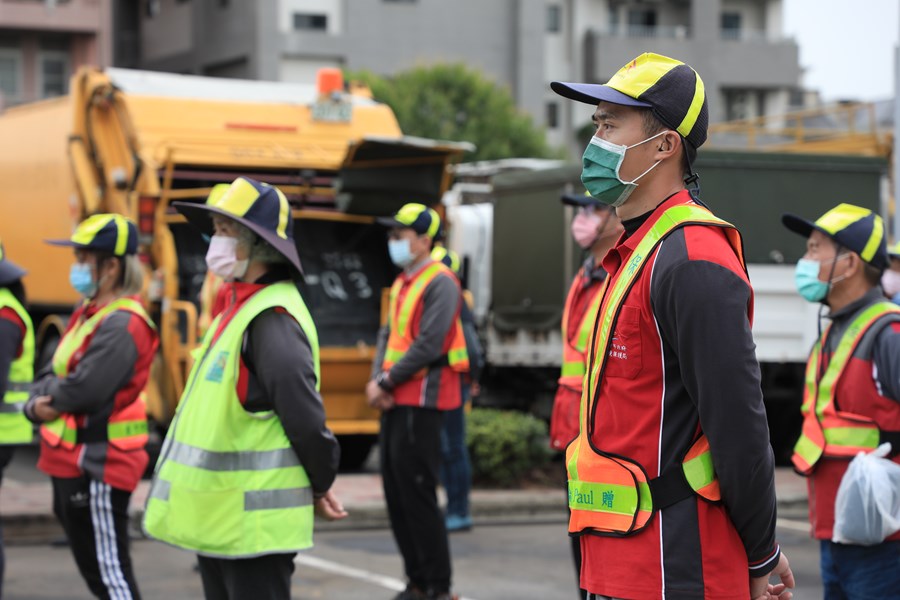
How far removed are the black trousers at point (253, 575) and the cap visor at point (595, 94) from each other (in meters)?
1.93

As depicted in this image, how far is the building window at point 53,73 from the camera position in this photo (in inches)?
1672

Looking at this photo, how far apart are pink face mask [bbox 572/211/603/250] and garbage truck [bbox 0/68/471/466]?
4.17 m

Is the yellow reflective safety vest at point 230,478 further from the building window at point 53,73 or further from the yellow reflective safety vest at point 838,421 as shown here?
the building window at point 53,73

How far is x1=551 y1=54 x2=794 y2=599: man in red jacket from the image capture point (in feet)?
9.99

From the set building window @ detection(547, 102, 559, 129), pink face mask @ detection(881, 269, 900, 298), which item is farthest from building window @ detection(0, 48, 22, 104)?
pink face mask @ detection(881, 269, 900, 298)

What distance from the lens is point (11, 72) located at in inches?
1668

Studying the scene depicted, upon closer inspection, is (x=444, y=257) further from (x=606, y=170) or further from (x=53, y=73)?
(x=53, y=73)

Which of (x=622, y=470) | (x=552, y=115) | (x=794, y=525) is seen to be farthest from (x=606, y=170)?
(x=552, y=115)

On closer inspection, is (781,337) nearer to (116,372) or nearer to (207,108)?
(207,108)

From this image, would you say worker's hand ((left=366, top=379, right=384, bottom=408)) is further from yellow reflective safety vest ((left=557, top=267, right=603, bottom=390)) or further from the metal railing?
the metal railing

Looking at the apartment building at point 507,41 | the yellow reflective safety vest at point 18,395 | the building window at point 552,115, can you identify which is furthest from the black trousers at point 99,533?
the building window at point 552,115

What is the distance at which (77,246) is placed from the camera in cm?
627

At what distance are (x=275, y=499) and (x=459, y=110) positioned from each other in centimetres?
3435

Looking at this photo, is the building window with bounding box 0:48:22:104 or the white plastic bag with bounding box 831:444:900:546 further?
the building window with bounding box 0:48:22:104
